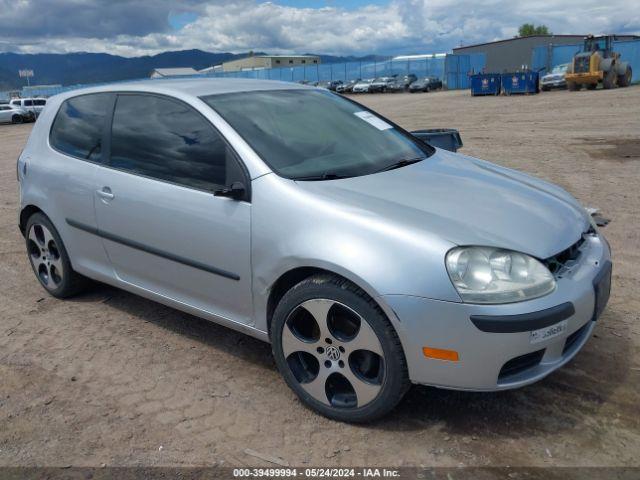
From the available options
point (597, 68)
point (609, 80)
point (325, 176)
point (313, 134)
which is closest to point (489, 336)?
point (325, 176)

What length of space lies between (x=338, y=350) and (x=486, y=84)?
1306 inches

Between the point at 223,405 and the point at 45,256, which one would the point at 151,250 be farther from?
the point at 45,256

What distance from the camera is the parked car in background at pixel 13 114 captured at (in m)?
33.6

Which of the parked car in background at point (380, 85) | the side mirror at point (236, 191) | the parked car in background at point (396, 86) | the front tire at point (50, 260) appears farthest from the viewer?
the parked car in background at point (380, 85)

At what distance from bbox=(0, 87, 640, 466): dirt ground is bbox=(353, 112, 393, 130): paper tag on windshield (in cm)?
164

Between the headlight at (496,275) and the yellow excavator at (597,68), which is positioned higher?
the yellow excavator at (597,68)

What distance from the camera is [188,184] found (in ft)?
10.6

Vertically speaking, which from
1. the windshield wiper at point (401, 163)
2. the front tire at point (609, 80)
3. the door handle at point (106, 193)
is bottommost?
the door handle at point (106, 193)

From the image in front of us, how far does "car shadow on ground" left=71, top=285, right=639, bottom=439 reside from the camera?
2738 millimetres

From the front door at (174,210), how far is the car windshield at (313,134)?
0.63 ft

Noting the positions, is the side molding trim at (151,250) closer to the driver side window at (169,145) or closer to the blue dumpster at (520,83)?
the driver side window at (169,145)

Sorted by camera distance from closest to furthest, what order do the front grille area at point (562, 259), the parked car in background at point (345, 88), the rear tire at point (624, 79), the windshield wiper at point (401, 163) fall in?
the front grille area at point (562, 259), the windshield wiper at point (401, 163), the rear tire at point (624, 79), the parked car in background at point (345, 88)

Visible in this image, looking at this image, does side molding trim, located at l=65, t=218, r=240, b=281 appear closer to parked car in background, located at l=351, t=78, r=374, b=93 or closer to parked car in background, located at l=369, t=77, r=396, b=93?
parked car in background, located at l=369, t=77, r=396, b=93

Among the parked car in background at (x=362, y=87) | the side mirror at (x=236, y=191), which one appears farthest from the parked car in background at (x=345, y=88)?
the side mirror at (x=236, y=191)
